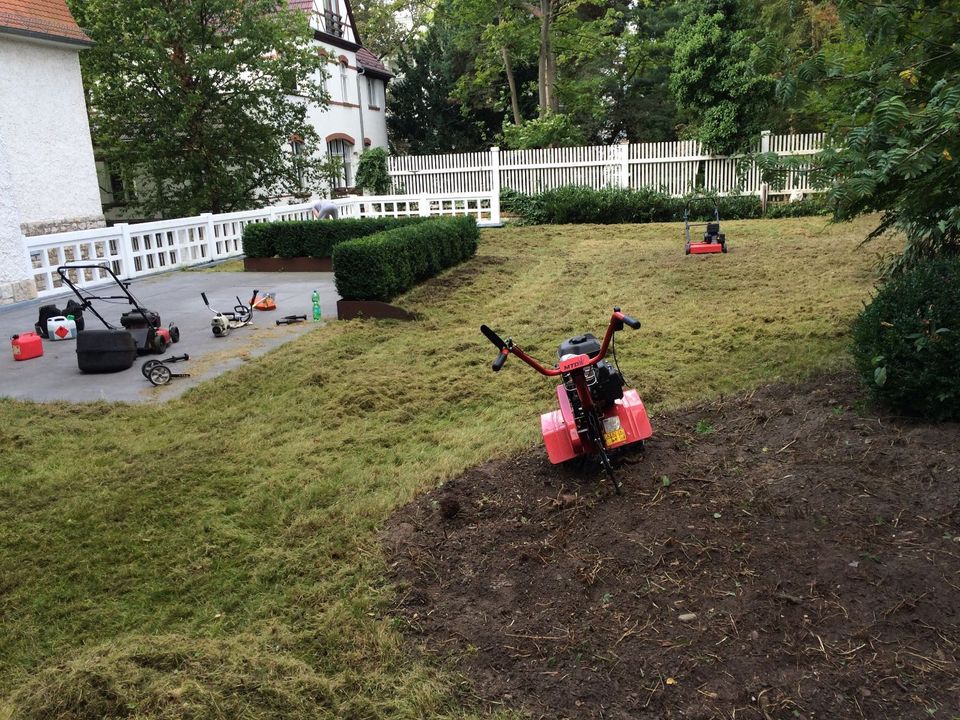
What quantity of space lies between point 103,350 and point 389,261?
345 centimetres

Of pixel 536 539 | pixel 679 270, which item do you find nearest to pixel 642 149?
pixel 679 270

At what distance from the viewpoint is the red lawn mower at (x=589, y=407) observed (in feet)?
13.1

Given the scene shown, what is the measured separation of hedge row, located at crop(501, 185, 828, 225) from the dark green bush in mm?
15255

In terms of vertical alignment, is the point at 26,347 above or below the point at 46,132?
below

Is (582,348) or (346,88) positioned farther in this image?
(346,88)

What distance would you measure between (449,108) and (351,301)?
23.9 m

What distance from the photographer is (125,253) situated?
13.2m

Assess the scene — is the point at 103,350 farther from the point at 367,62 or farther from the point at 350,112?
the point at 367,62

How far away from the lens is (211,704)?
8.93 ft

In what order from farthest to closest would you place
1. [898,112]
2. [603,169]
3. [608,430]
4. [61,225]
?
[603,169] → [61,225] → [608,430] → [898,112]

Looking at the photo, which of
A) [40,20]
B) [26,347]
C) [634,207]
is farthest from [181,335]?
[634,207]

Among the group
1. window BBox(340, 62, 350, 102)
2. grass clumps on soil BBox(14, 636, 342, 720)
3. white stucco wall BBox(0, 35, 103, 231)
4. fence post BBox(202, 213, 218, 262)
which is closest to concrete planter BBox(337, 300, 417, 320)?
grass clumps on soil BBox(14, 636, 342, 720)

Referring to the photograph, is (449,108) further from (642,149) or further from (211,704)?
(211,704)

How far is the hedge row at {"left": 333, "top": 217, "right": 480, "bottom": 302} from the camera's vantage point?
9109 millimetres
